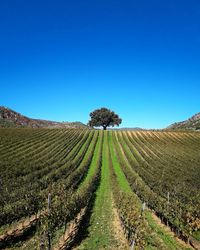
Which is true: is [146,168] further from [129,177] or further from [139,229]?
[139,229]

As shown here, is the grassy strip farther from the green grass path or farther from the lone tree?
the lone tree

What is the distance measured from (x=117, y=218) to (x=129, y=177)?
1547cm

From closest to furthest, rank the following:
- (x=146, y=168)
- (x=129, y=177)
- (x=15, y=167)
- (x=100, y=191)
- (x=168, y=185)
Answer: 1. (x=168, y=185)
2. (x=100, y=191)
3. (x=15, y=167)
4. (x=129, y=177)
5. (x=146, y=168)

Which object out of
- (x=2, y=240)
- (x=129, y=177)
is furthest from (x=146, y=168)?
(x=2, y=240)

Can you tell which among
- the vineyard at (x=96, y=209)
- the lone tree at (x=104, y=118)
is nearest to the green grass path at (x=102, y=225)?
the vineyard at (x=96, y=209)

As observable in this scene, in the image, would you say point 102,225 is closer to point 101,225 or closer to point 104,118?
point 101,225

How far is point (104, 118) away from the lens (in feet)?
422

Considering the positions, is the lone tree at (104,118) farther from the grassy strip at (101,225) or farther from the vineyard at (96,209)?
the grassy strip at (101,225)

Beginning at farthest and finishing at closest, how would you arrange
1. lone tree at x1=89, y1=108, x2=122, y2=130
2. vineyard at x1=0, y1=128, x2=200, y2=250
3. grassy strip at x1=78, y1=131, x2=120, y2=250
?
lone tree at x1=89, y1=108, x2=122, y2=130, grassy strip at x1=78, y1=131, x2=120, y2=250, vineyard at x1=0, y1=128, x2=200, y2=250

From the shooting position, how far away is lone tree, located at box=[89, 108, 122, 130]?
129 meters

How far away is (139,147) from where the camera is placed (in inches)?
2726

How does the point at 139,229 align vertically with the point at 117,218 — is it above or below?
above

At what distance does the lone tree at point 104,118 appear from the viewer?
129 metres

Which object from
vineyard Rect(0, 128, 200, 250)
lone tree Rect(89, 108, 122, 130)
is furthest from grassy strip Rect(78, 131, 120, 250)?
lone tree Rect(89, 108, 122, 130)
